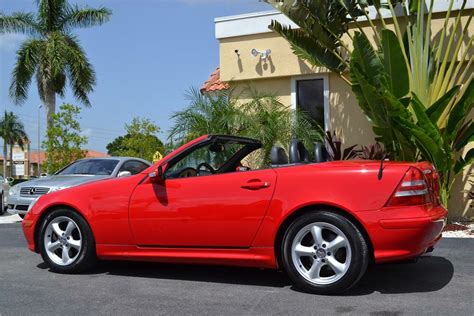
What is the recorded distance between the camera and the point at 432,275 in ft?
18.6

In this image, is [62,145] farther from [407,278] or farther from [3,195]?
[407,278]

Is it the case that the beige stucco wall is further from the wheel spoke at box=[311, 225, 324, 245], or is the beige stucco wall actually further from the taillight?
the wheel spoke at box=[311, 225, 324, 245]

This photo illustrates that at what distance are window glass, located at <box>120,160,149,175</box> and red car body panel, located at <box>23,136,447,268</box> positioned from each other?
5080 millimetres

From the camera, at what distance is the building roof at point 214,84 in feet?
42.1

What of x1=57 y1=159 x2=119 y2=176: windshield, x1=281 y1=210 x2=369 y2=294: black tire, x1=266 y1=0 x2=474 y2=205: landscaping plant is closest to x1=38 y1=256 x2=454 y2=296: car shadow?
x1=281 y1=210 x2=369 y2=294: black tire

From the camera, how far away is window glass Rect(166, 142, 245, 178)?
6.02 meters

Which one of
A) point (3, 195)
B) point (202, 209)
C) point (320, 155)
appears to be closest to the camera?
point (202, 209)

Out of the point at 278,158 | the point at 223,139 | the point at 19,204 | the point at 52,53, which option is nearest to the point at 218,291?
the point at 278,158

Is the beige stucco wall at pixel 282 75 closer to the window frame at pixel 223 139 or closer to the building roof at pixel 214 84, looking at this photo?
the building roof at pixel 214 84

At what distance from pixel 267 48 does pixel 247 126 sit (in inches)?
87.5

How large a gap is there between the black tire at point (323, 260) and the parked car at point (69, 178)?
518cm

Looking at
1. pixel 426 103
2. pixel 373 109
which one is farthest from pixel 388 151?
pixel 373 109

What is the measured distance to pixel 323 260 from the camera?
4.86 meters

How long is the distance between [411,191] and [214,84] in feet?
31.1
